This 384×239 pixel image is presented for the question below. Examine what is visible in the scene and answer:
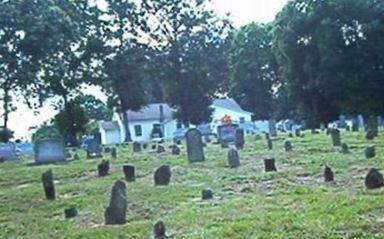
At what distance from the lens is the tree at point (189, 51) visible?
59531 mm

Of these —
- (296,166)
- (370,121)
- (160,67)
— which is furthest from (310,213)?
(160,67)

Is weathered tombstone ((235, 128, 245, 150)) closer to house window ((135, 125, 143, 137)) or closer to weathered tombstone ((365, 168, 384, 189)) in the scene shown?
weathered tombstone ((365, 168, 384, 189))

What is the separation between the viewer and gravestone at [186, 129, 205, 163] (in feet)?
65.5

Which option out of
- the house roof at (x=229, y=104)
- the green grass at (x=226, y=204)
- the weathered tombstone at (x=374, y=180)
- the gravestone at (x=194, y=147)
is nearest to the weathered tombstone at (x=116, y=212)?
the green grass at (x=226, y=204)

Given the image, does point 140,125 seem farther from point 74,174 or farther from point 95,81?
point 74,174

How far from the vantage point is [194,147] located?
2006 cm

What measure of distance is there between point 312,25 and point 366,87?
6.49 metres

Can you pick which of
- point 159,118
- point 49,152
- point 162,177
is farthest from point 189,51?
point 162,177

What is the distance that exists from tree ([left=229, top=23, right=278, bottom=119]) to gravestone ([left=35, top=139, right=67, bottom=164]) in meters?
42.1

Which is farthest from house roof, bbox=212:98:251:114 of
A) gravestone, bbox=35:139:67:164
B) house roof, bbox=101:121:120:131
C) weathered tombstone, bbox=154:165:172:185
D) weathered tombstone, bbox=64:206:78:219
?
weathered tombstone, bbox=64:206:78:219

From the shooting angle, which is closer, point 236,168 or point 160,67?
point 236,168

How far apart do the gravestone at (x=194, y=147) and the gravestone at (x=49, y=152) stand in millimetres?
9051

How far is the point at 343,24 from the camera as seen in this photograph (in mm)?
48969

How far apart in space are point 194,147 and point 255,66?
5073 cm
